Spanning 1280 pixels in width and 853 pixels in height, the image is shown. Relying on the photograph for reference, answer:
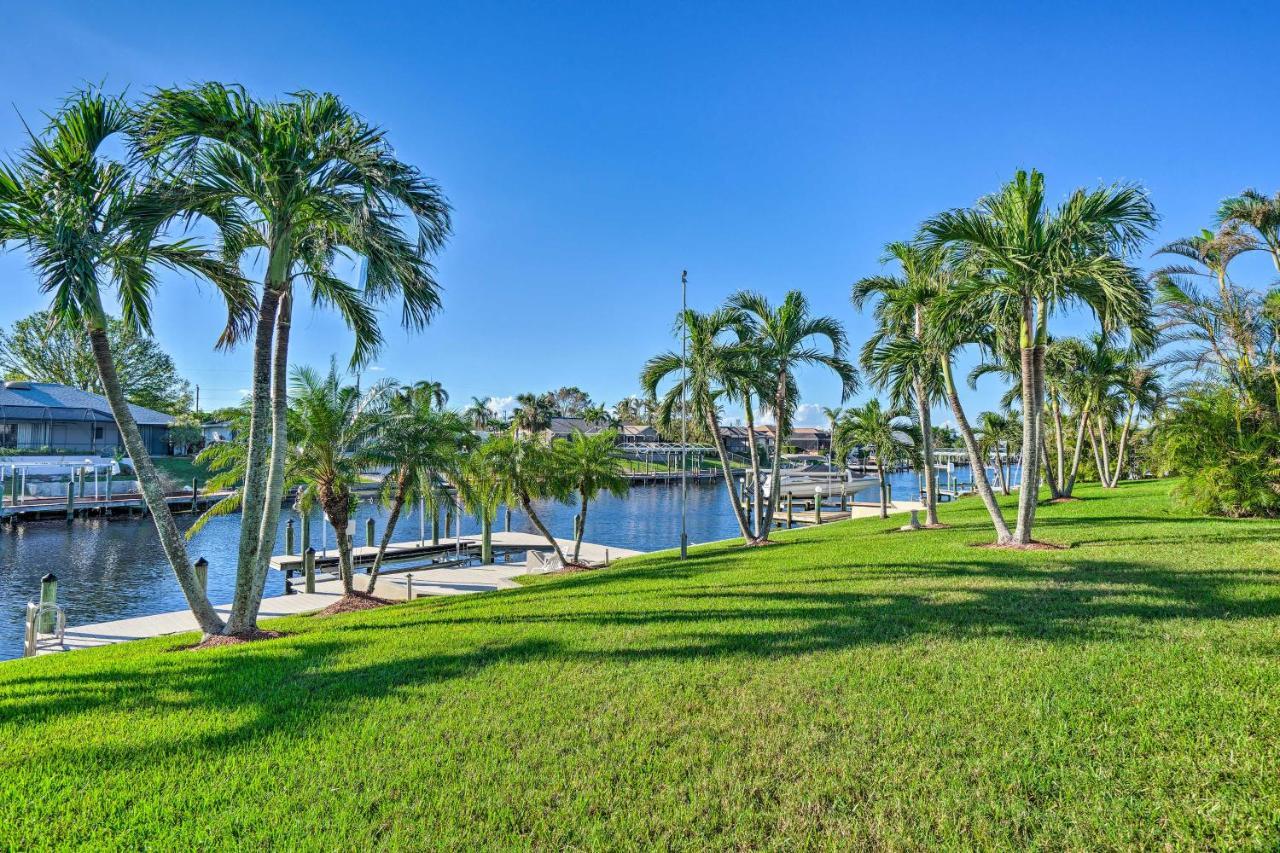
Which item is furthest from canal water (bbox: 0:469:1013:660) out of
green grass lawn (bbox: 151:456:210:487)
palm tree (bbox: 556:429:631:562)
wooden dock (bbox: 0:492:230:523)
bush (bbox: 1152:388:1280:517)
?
bush (bbox: 1152:388:1280:517)

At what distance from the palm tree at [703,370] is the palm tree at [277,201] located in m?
8.32

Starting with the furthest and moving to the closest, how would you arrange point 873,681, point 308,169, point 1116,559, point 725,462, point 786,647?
point 725,462 → point 1116,559 → point 308,169 → point 786,647 → point 873,681

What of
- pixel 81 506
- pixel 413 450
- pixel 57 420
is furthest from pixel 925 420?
pixel 57 420

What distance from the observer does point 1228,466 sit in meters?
15.0

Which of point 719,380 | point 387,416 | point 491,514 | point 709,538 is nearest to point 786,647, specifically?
point 719,380

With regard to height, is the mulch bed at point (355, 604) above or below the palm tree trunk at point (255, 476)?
below

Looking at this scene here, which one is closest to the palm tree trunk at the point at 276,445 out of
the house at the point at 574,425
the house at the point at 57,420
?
the house at the point at 57,420

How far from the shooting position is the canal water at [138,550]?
61.0 feet

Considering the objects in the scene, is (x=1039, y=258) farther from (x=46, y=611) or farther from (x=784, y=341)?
(x=46, y=611)

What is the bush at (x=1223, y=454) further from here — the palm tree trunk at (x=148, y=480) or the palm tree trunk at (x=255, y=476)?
the palm tree trunk at (x=148, y=480)

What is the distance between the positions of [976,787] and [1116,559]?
8362mm

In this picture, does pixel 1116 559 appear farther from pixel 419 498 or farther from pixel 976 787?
pixel 419 498

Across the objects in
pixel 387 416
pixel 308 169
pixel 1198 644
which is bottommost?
pixel 1198 644

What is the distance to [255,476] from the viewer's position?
9211 mm
